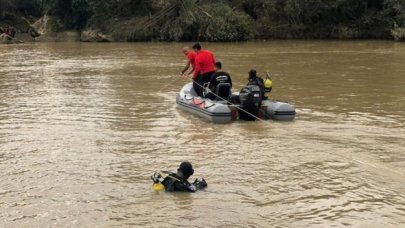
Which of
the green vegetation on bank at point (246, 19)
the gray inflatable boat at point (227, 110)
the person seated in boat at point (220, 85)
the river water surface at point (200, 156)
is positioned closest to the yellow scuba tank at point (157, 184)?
the river water surface at point (200, 156)

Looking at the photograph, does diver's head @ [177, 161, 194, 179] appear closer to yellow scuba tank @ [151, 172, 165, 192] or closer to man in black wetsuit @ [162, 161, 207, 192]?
man in black wetsuit @ [162, 161, 207, 192]

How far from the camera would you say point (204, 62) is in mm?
13250

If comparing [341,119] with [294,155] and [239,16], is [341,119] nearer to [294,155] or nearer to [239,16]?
[294,155]

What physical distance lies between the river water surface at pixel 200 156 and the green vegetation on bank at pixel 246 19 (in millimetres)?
19766

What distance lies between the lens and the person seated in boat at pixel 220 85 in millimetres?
12641

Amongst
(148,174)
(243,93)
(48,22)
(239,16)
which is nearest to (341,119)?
(243,93)

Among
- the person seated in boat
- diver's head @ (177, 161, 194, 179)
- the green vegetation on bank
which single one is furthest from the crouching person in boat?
the green vegetation on bank

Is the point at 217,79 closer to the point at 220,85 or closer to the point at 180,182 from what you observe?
the point at 220,85

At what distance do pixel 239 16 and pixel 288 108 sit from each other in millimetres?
27574

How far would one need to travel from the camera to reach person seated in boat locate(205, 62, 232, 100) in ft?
41.5

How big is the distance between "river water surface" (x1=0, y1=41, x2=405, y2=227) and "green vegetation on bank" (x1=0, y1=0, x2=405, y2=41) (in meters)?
19.8

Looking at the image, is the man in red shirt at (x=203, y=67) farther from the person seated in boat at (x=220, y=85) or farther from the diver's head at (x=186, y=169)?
the diver's head at (x=186, y=169)

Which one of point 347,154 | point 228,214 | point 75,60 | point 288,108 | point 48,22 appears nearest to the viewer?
point 228,214

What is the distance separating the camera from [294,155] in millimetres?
9000
